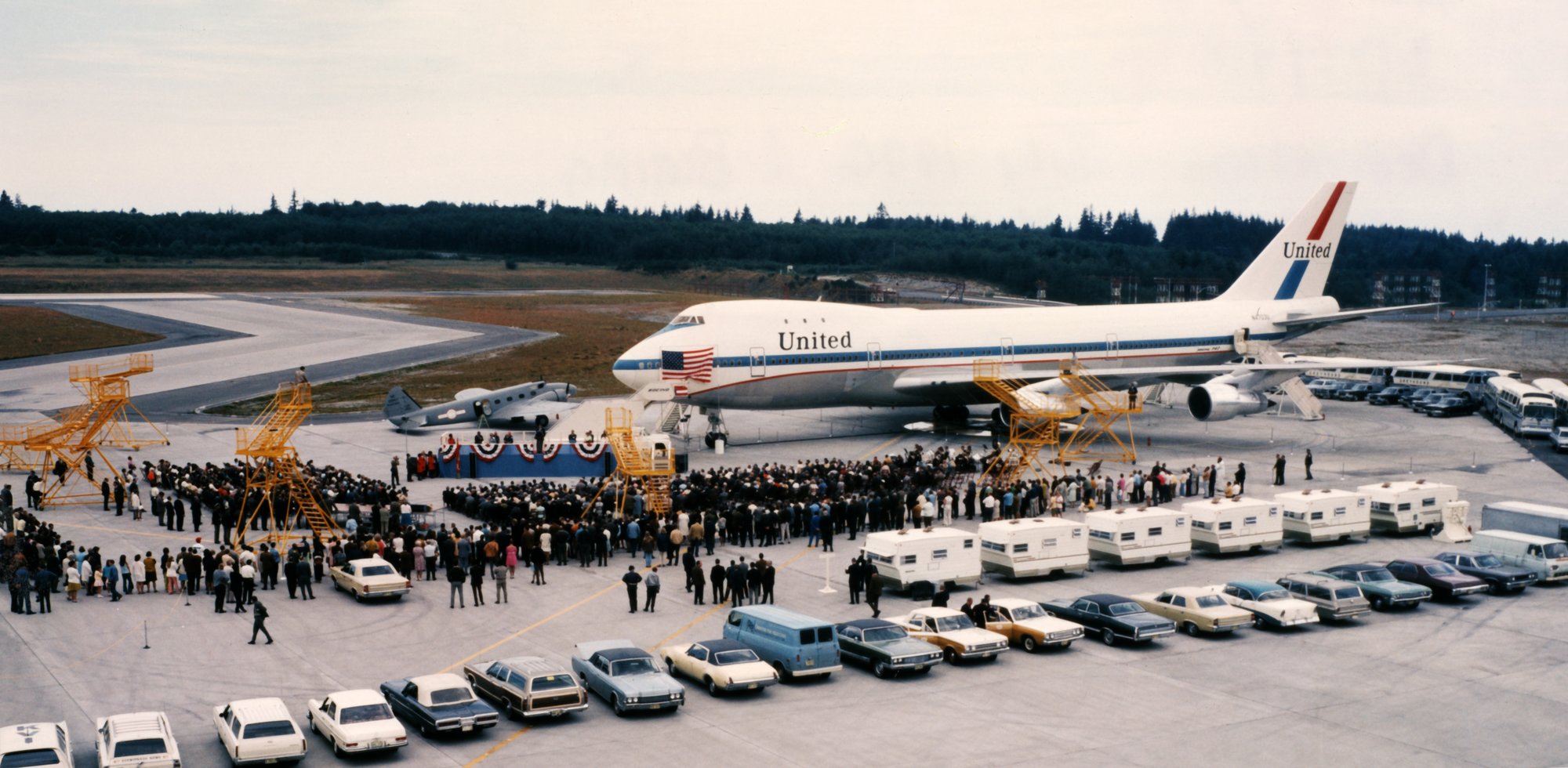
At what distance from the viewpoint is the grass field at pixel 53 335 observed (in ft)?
308

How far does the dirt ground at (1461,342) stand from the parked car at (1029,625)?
71.4 meters

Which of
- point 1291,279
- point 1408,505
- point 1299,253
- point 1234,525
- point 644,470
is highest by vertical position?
point 1299,253

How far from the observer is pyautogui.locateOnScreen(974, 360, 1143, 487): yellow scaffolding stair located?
154 ft

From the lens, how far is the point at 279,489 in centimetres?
3950

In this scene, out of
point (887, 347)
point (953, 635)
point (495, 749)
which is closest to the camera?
point (495, 749)

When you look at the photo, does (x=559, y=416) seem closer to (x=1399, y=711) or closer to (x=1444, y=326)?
(x=1399, y=711)

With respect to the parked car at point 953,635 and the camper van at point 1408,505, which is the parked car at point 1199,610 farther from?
the camper van at point 1408,505

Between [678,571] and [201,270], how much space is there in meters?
158

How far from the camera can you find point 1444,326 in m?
141

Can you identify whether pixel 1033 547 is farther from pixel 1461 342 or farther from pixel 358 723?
pixel 1461 342

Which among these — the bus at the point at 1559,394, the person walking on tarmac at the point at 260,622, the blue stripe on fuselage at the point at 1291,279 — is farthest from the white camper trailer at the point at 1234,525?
the blue stripe on fuselage at the point at 1291,279

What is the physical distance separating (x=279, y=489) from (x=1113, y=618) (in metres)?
24.7

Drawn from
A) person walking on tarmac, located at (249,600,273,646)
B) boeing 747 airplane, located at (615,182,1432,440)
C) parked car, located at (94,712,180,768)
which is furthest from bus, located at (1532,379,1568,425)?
parked car, located at (94,712,180,768)

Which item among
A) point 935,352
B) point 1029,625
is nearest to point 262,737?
point 1029,625
